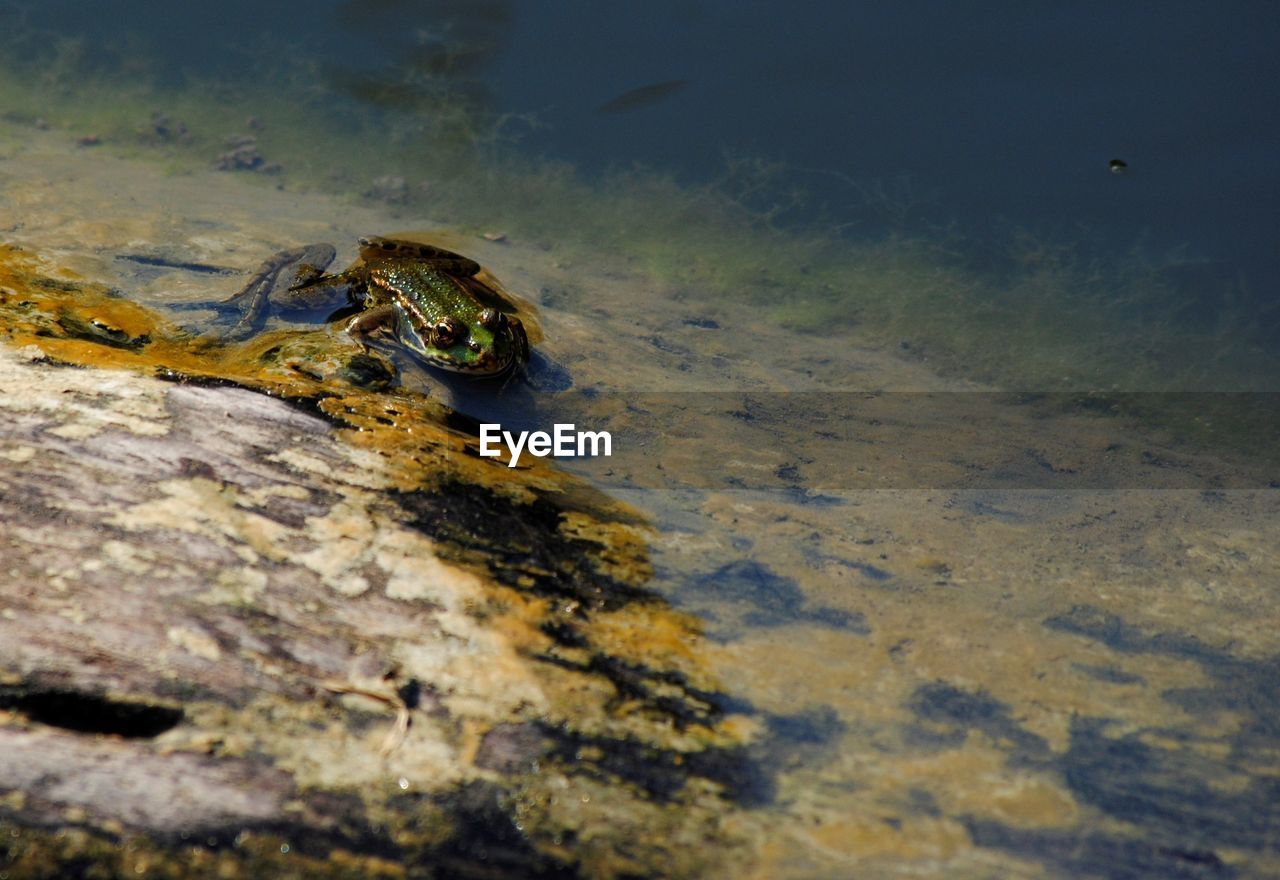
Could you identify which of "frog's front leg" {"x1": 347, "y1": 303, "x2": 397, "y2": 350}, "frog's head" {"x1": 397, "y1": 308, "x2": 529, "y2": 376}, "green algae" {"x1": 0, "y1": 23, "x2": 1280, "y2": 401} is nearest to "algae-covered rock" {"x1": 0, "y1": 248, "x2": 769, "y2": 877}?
"frog's head" {"x1": 397, "y1": 308, "x2": 529, "y2": 376}

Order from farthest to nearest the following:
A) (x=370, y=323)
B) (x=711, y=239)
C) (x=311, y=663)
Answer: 1. (x=711, y=239)
2. (x=370, y=323)
3. (x=311, y=663)

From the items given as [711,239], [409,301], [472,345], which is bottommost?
[472,345]

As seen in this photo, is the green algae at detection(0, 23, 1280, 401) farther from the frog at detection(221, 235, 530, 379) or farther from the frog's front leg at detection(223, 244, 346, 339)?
the frog's front leg at detection(223, 244, 346, 339)

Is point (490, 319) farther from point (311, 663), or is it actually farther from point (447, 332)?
point (311, 663)

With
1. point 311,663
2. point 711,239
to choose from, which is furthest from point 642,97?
point 311,663

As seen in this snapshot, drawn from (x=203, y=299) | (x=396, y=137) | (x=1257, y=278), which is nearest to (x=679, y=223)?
(x=396, y=137)

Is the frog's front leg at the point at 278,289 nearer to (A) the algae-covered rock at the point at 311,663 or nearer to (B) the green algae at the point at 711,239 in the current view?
(A) the algae-covered rock at the point at 311,663

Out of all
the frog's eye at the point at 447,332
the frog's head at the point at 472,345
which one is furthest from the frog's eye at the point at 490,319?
the frog's eye at the point at 447,332

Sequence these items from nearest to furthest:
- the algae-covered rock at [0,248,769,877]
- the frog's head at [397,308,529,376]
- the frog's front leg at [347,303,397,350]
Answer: the algae-covered rock at [0,248,769,877]
the frog's head at [397,308,529,376]
the frog's front leg at [347,303,397,350]

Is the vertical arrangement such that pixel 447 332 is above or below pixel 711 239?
below
